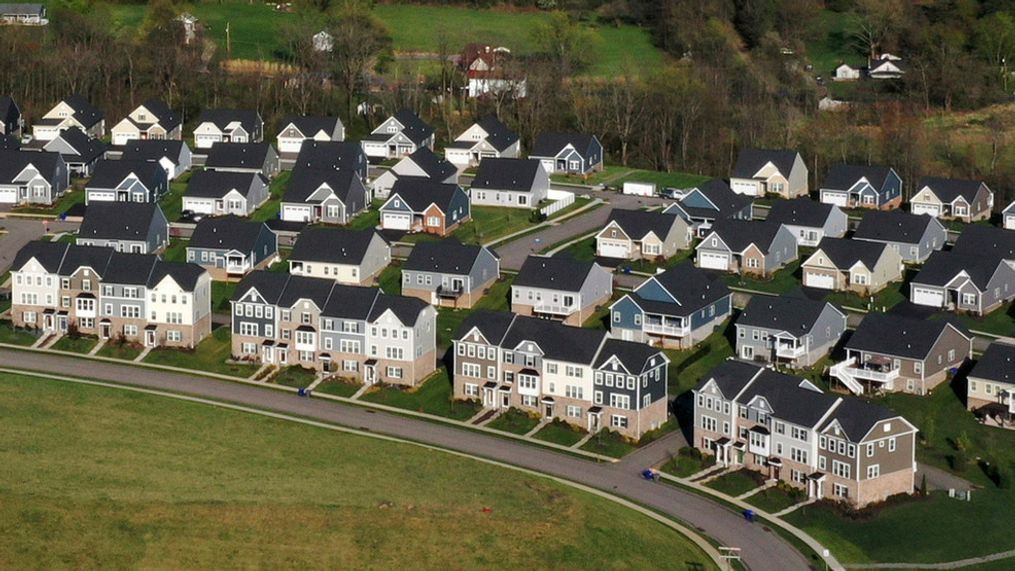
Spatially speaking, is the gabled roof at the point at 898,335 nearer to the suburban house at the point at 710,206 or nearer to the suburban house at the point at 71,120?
the suburban house at the point at 710,206

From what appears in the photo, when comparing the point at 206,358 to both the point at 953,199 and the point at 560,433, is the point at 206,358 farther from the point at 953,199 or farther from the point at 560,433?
the point at 953,199

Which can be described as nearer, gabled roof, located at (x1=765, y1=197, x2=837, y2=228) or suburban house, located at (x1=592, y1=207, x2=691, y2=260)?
suburban house, located at (x1=592, y1=207, x2=691, y2=260)

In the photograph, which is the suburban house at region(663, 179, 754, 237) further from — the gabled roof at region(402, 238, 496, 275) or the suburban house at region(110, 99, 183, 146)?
the suburban house at region(110, 99, 183, 146)

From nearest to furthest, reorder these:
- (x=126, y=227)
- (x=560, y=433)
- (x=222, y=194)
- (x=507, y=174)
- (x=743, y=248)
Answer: (x=560, y=433) < (x=743, y=248) < (x=126, y=227) < (x=222, y=194) < (x=507, y=174)

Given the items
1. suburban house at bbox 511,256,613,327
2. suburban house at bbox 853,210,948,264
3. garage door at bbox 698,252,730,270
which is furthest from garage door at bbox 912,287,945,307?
suburban house at bbox 511,256,613,327

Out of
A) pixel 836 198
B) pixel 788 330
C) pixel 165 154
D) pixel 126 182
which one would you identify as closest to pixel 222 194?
pixel 126 182

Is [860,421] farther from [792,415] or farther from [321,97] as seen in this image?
[321,97]
